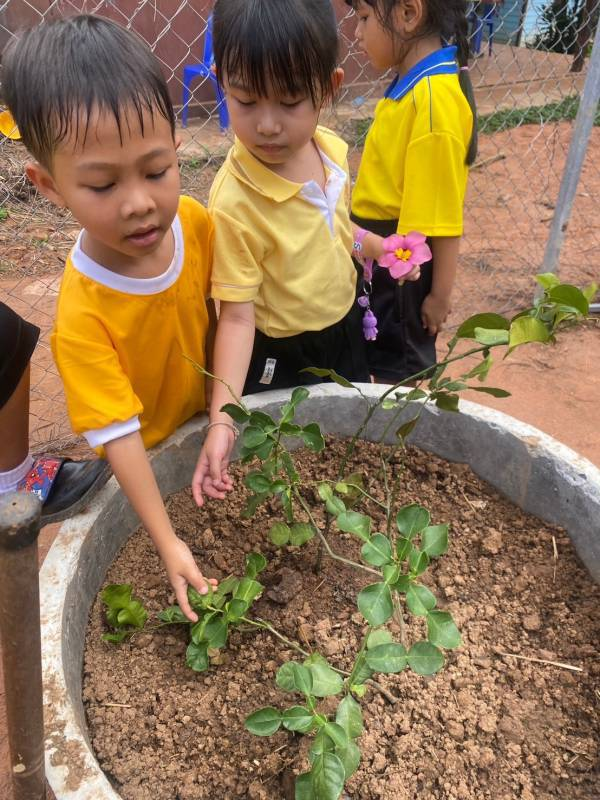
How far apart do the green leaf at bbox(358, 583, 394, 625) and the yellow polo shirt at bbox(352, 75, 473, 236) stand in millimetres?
1064

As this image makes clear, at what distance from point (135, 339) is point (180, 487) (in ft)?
1.23

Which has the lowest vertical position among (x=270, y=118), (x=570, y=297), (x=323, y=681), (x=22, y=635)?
(x=323, y=681)

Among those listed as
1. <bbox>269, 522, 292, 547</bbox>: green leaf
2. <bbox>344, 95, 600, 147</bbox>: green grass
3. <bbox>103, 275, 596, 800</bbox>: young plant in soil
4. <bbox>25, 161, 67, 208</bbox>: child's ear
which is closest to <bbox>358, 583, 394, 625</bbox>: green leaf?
<bbox>103, 275, 596, 800</bbox>: young plant in soil

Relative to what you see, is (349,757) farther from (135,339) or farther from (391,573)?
Answer: (135,339)

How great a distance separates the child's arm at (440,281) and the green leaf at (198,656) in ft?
3.69

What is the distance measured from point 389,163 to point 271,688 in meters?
1.26

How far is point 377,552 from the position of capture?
3.17 ft

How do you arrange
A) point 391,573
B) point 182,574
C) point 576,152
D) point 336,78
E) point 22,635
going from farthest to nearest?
point 576,152 → point 336,78 → point 182,574 → point 391,573 → point 22,635

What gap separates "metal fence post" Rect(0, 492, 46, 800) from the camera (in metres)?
0.53

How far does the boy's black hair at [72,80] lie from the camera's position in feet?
3.24

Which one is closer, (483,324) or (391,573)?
(391,573)

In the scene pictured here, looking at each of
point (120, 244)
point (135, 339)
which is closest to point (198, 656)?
point (135, 339)

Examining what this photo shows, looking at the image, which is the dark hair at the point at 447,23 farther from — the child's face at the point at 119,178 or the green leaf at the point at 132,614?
the green leaf at the point at 132,614

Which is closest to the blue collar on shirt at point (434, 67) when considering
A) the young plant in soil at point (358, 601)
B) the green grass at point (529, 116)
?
the young plant in soil at point (358, 601)
